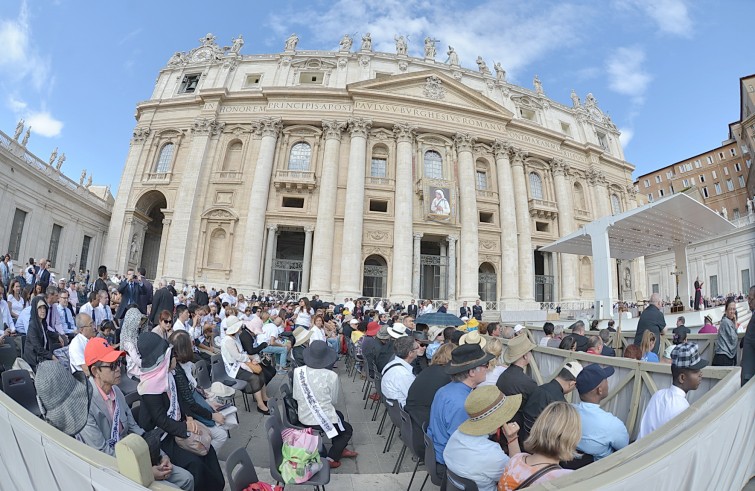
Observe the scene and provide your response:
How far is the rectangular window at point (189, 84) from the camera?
28.5 m

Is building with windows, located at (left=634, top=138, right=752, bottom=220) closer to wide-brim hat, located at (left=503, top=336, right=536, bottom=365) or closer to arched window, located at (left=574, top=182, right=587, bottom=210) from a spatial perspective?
arched window, located at (left=574, top=182, right=587, bottom=210)

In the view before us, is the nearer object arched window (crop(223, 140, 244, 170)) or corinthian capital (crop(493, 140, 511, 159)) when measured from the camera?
arched window (crop(223, 140, 244, 170))

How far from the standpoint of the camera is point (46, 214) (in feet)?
69.6

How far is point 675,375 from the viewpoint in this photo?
3.02m

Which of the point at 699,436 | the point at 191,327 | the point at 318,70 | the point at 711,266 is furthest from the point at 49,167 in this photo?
the point at 711,266

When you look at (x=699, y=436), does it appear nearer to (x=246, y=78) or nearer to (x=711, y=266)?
(x=246, y=78)

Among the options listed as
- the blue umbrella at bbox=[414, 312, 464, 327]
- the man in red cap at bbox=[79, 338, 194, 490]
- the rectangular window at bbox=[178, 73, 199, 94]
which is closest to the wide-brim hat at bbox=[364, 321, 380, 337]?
the blue umbrella at bbox=[414, 312, 464, 327]

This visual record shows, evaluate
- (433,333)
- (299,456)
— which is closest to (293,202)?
(433,333)

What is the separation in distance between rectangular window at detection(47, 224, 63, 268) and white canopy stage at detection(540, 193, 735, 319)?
28.0 m

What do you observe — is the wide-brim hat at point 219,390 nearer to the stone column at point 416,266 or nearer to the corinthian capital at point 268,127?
the stone column at point 416,266

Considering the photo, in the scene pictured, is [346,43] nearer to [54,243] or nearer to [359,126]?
[359,126]

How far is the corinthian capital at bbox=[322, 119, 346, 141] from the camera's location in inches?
977

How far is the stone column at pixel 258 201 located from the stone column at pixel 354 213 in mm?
5016

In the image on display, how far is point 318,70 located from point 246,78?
17.9 feet
